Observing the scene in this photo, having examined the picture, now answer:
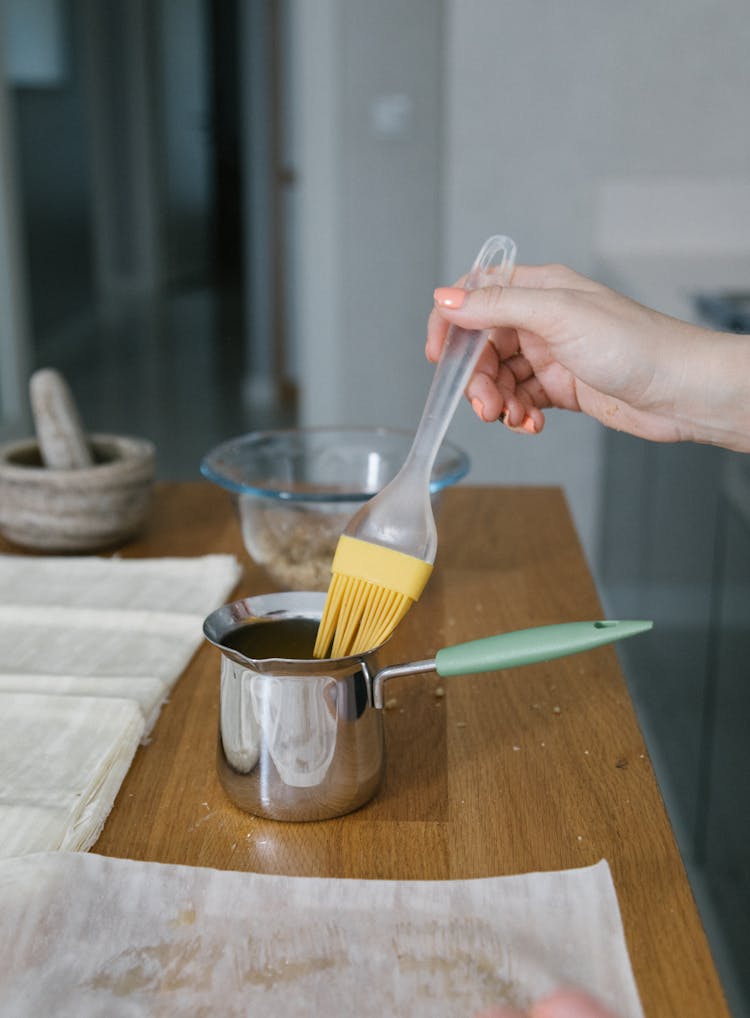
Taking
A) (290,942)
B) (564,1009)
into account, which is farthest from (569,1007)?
(290,942)

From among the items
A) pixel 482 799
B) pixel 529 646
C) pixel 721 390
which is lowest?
pixel 482 799

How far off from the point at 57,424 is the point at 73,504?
0.28 ft

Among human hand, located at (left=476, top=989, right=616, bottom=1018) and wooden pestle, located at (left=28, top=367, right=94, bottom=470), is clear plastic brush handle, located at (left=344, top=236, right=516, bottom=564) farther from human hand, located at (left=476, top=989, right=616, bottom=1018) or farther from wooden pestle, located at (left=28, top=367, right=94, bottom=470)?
wooden pestle, located at (left=28, top=367, right=94, bottom=470)

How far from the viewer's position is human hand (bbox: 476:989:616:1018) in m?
0.52

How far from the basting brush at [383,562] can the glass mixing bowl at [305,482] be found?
204 mm

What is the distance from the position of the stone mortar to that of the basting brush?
0.48 meters

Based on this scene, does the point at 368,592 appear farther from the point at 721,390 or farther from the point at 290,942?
the point at 721,390

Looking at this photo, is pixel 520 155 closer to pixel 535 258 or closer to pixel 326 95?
pixel 535 258

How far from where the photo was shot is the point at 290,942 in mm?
613

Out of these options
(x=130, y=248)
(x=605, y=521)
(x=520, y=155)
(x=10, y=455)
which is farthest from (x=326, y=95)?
(x=130, y=248)

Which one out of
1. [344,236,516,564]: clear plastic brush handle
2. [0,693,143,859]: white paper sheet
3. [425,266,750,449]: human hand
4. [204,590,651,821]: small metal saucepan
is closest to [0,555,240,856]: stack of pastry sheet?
[0,693,143,859]: white paper sheet

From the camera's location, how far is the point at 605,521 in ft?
8.74

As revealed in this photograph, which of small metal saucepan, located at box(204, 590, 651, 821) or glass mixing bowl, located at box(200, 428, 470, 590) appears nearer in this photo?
small metal saucepan, located at box(204, 590, 651, 821)

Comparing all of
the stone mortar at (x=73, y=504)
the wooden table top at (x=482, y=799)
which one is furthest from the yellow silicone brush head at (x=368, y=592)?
the stone mortar at (x=73, y=504)
